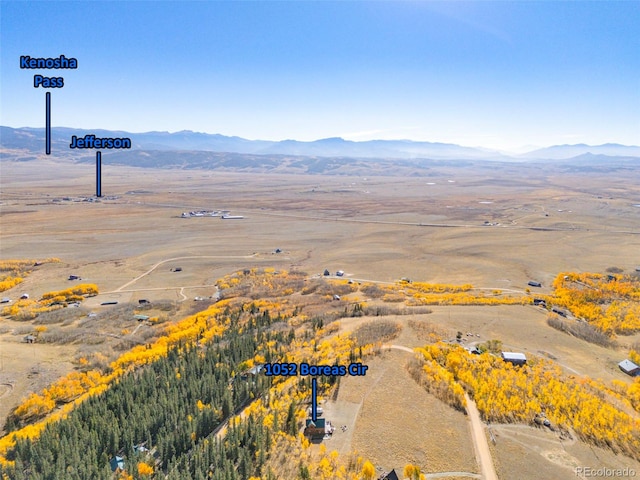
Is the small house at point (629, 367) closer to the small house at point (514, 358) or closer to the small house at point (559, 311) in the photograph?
the small house at point (514, 358)

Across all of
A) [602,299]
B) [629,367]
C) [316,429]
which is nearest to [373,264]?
[602,299]

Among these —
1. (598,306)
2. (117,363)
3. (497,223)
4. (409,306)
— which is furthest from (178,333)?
(497,223)

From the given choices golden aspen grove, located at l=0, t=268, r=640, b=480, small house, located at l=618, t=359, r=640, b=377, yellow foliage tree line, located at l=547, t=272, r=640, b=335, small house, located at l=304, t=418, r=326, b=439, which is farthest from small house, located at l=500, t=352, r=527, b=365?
small house, located at l=304, t=418, r=326, b=439

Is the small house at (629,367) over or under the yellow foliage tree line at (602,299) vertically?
under

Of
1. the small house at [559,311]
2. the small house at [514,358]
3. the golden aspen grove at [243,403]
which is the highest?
the small house at [514,358]

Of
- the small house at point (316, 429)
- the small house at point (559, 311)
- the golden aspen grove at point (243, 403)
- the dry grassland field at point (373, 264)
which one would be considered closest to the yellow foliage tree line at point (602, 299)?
the small house at point (559, 311)

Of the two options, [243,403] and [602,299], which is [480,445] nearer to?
[243,403]

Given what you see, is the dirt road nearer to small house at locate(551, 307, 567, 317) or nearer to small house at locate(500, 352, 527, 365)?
small house at locate(500, 352, 527, 365)
